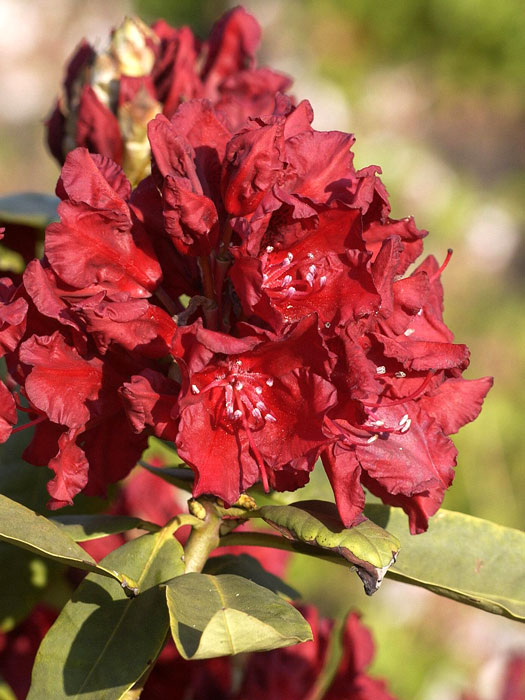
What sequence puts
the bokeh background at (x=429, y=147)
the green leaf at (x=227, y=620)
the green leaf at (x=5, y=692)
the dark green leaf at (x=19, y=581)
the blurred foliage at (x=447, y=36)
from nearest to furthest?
the green leaf at (x=227, y=620), the dark green leaf at (x=19, y=581), the green leaf at (x=5, y=692), the bokeh background at (x=429, y=147), the blurred foliage at (x=447, y=36)

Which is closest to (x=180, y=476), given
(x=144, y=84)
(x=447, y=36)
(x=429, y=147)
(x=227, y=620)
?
(x=227, y=620)

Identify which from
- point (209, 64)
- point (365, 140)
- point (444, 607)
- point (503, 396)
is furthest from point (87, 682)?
point (365, 140)

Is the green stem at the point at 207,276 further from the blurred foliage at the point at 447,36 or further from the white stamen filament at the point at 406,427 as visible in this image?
the blurred foliage at the point at 447,36

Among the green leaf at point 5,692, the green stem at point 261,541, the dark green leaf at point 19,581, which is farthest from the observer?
the green leaf at point 5,692

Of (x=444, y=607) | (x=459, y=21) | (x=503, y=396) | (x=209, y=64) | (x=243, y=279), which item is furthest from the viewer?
(x=459, y=21)

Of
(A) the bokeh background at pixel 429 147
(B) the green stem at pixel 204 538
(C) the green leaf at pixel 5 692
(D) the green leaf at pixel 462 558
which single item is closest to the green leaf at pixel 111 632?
(B) the green stem at pixel 204 538

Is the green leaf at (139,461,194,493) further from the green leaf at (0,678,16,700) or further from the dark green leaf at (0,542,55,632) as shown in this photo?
the green leaf at (0,678,16,700)

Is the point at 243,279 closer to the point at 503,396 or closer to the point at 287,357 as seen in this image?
the point at 287,357
